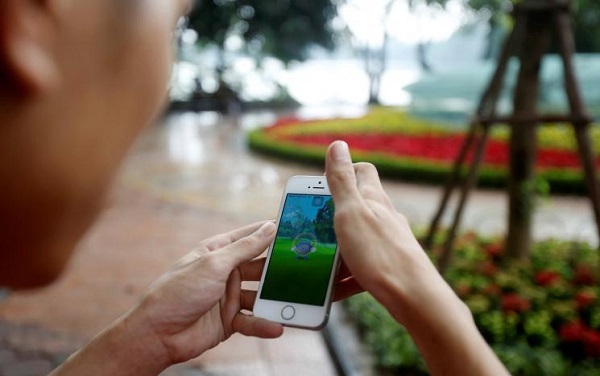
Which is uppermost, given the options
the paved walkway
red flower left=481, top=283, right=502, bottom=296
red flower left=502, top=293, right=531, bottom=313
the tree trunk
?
the tree trunk

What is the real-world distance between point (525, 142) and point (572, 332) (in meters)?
0.97

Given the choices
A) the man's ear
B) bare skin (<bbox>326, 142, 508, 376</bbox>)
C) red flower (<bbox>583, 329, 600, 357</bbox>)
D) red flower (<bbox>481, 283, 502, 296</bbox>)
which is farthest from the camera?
red flower (<bbox>481, 283, 502, 296</bbox>)

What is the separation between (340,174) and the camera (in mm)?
707

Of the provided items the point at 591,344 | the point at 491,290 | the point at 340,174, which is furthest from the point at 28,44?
the point at 491,290

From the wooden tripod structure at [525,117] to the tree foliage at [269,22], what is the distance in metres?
11.2

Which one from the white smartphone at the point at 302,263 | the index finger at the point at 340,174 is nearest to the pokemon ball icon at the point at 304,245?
the white smartphone at the point at 302,263

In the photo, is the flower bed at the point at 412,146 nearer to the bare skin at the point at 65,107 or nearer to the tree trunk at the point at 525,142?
the tree trunk at the point at 525,142

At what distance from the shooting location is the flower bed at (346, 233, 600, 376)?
2.41m

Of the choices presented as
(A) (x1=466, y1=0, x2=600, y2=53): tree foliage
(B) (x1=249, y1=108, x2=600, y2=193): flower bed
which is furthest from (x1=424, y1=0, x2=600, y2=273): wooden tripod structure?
(A) (x1=466, y1=0, x2=600, y2=53): tree foliage

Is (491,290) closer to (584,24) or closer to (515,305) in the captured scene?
(515,305)

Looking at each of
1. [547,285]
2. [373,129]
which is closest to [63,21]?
[547,285]

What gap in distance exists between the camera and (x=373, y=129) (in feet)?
31.9

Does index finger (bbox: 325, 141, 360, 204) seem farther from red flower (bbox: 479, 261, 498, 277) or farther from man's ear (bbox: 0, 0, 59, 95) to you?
red flower (bbox: 479, 261, 498, 277)

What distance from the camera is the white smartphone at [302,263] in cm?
83
